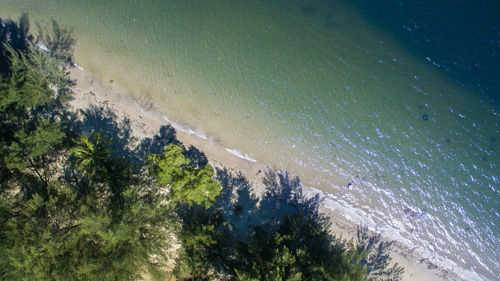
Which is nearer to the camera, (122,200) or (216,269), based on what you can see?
(122,200)

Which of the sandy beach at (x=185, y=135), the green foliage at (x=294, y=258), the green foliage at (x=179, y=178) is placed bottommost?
the green foliage at (x=294, y=258)

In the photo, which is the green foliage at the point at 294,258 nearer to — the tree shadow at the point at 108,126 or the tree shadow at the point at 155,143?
the tree shadow at the point at 155,143

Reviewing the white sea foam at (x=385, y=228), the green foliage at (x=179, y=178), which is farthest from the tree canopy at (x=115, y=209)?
the white sea foam at (x=385, y=228)

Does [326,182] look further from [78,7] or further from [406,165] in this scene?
[78,7]

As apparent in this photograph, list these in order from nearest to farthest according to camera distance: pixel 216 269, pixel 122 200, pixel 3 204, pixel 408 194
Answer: pixel 3 204 → pixel 122 200 → pixel 216 269 → pixel 408 194

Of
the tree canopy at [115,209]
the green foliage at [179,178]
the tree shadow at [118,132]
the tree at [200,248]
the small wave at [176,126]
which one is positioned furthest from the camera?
the small wave at [176,126]

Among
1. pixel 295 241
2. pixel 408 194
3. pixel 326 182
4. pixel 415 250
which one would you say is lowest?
pixel 295 241

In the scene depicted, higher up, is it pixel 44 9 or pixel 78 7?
pixel 78 7

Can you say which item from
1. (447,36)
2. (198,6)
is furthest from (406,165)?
(198,6)
